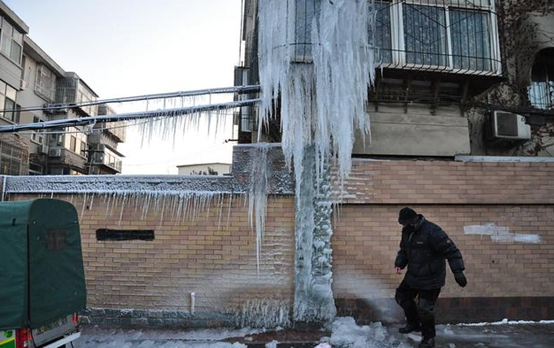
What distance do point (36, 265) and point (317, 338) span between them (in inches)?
134

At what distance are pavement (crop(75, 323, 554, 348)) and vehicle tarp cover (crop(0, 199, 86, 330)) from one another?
1360 mm

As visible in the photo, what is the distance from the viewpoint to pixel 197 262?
5.69 m

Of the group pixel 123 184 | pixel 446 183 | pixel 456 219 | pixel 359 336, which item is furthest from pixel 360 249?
pixel 123 184

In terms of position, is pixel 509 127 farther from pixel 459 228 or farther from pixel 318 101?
pixel 318 101

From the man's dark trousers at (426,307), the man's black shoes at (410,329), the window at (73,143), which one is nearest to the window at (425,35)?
the man's dark trousers at (426,307)

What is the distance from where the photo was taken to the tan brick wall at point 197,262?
18.4 feet

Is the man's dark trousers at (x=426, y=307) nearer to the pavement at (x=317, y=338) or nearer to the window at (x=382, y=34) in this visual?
the pavement at (x=317, y=338)

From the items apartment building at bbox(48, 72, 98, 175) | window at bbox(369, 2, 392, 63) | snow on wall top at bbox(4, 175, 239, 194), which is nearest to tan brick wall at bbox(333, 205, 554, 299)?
snow on wall top at bbox(4, 175, 239, 194)

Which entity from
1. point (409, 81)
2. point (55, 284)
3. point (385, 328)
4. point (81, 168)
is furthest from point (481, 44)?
point (81, 168)

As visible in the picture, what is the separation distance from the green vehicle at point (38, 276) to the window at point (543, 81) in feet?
29.1

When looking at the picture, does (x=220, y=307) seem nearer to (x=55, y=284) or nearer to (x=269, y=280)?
(x=269, y=280)

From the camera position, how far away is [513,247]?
585cm

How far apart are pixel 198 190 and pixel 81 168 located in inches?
956

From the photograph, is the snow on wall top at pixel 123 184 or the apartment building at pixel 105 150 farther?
the apartment building at pixel 105 150
